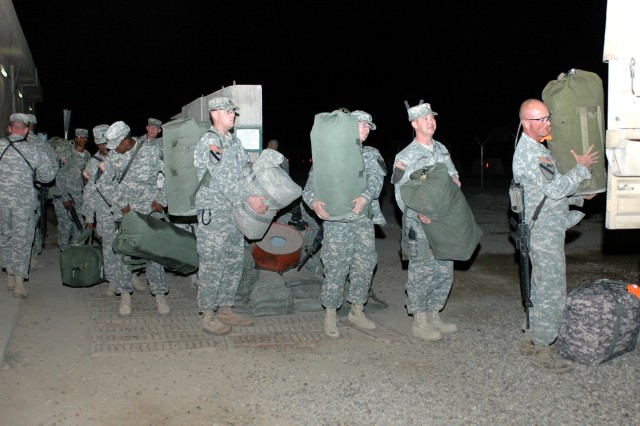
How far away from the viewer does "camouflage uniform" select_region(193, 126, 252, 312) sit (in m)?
5.19

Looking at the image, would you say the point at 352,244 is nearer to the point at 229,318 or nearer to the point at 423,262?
the point at 423,262

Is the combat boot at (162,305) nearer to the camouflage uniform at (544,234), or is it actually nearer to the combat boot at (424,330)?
the combat boot at (424,330)

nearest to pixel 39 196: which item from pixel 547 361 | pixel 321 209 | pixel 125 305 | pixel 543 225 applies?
pixel 125 305

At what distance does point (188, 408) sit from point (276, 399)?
1.85ft

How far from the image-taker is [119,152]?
6121 mm

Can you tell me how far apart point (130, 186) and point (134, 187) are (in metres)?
0.04

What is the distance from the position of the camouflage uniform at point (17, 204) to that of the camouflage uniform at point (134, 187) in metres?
1.18

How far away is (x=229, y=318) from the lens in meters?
5.60

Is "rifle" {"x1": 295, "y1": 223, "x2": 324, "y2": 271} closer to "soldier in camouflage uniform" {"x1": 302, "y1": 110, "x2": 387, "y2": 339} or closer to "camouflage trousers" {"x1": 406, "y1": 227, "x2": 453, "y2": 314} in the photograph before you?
"soldier in camouflage uniform" {"x1": 302, "y1": 110, "x2": 387, "y2": 339}

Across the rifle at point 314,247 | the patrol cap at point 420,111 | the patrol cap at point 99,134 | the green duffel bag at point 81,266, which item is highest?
the patrol cap at point 420,111

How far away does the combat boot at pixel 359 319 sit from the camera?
5.49 meters

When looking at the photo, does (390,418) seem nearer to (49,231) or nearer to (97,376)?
(97,376)

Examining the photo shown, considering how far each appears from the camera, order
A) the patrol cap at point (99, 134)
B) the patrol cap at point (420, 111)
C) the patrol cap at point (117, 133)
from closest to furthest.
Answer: the patrol cap at point (420, 111), the patrol cap at point (117, 133), the patrol cap at point (99, 134)

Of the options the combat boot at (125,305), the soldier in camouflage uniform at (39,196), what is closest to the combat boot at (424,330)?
the combat boot at (125,305)
